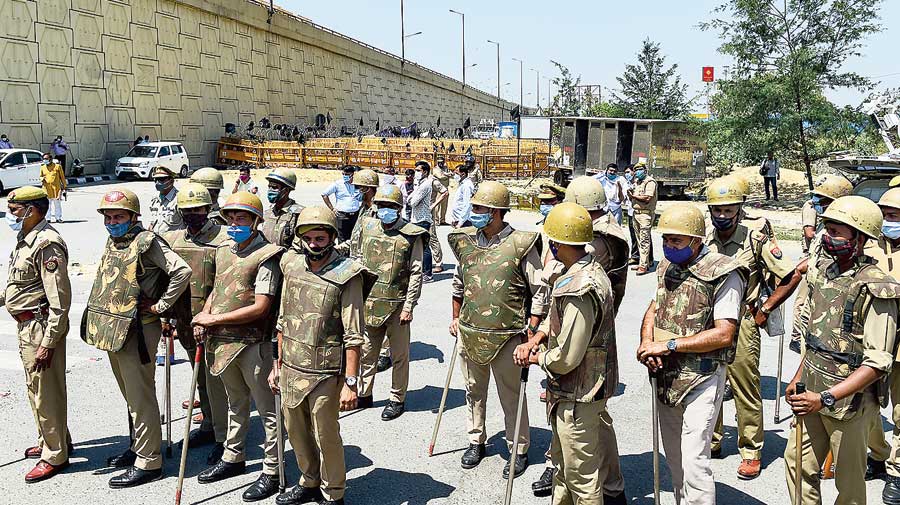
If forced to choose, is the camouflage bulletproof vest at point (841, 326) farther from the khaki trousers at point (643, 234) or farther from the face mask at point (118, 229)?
the khaki trousers at point (643, 234)

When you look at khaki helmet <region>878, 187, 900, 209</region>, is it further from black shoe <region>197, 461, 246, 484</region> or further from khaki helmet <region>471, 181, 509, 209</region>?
black shoe <region>197, 461, 246, 484</region>

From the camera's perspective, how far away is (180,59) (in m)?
34.1

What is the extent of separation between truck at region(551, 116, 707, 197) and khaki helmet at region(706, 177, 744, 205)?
751 inches

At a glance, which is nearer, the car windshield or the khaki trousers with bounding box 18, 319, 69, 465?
the khaki trousers with bounding box 18, 319, 69, 465

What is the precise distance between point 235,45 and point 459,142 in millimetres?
12730

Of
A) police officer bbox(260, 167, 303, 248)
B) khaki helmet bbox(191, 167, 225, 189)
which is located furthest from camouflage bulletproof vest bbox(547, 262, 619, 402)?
khaki helmet bbox(191, 167, 225, 189)

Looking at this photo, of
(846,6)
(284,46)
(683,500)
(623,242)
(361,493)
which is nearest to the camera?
(683,500)

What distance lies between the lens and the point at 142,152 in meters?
28.7

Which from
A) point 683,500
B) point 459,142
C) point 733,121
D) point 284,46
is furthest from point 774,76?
point 284,46

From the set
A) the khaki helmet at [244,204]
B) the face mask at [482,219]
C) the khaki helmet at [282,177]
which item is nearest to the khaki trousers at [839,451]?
the face mask at [482,219]

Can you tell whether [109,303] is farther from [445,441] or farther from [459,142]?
[459,142]

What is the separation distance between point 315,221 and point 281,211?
3.10 m

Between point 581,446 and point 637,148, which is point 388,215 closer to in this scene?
point 581,446

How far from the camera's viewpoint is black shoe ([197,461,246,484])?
5.02 m
